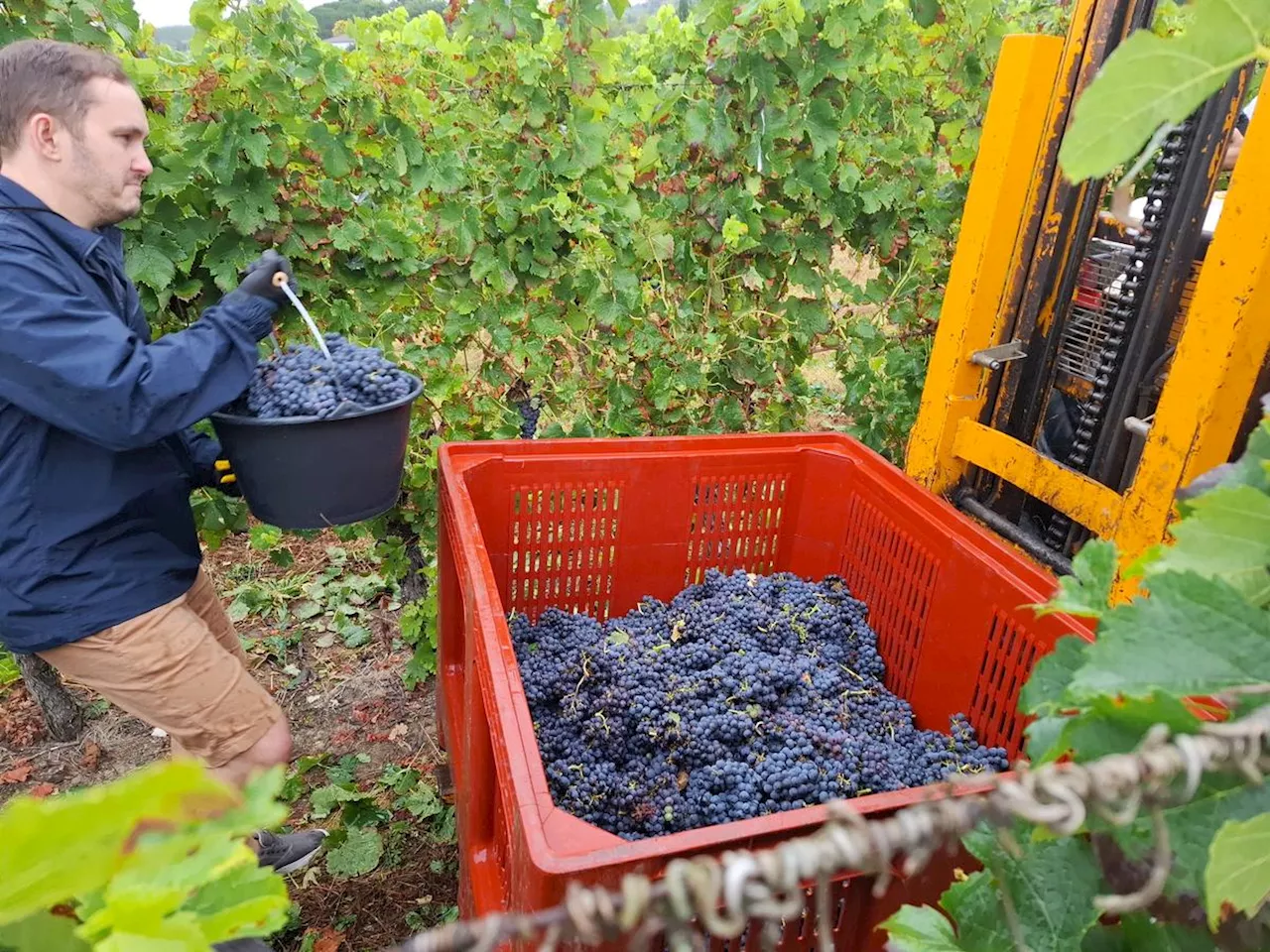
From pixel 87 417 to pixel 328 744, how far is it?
5.42ft

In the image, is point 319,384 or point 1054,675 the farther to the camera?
point 319,384

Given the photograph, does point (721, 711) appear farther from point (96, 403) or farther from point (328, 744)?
point (328, 744)

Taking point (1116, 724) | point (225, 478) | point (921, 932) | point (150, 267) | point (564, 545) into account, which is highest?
point (1116, 724)

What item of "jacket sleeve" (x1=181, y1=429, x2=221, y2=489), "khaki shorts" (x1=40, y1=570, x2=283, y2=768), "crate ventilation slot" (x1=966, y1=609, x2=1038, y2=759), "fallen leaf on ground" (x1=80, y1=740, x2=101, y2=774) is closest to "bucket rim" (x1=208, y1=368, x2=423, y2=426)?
"jacket sleeve" (x1=181, y1=429, x2=221, y2=489)

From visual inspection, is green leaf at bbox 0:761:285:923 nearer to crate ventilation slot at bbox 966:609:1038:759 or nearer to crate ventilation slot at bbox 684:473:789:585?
crate ventilation slot at bbox 966:609:1038:759

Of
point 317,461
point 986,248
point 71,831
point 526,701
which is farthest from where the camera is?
point 986,248

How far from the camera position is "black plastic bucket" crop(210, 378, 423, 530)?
5.50 ft

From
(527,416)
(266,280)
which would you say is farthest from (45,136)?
(527,416)

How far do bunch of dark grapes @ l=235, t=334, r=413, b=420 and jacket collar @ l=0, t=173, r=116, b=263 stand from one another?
37 centimetres

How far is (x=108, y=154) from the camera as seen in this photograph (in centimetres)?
164

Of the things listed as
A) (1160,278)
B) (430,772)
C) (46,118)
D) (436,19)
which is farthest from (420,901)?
(436,19)

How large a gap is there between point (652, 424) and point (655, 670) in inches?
48.0

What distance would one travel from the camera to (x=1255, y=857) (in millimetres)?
467

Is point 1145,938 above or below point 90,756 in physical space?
above
